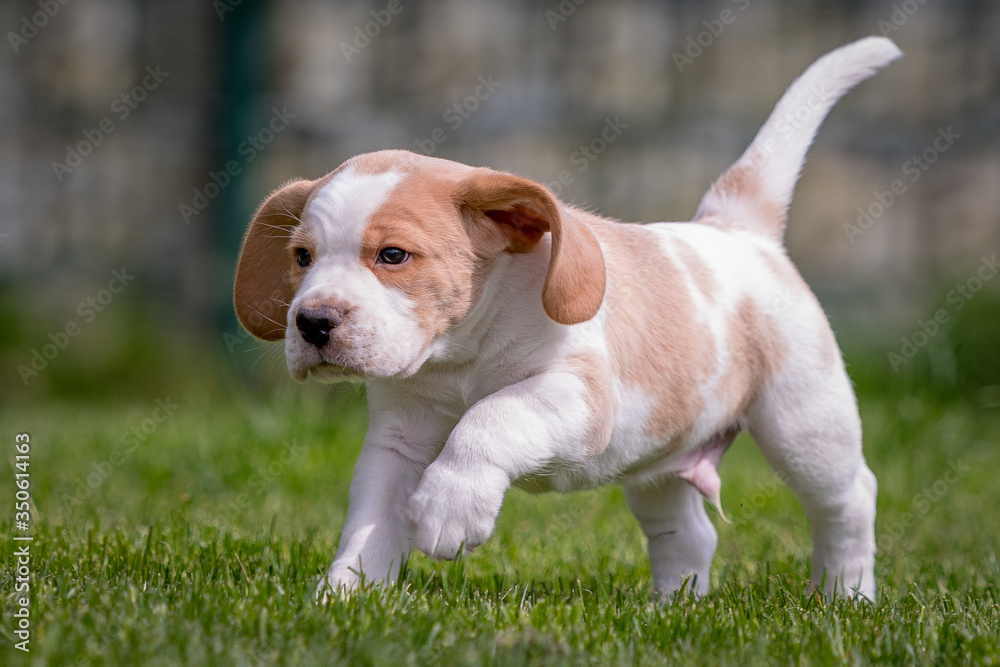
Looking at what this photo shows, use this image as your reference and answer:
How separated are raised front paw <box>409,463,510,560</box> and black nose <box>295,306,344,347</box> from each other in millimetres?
408

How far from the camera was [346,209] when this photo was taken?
8.86 feet

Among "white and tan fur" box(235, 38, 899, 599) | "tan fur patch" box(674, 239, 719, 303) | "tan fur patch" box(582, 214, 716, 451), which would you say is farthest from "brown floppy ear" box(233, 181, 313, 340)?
"tan fur patch" box(674, 239, 719, 303)

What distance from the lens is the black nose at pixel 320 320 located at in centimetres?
254

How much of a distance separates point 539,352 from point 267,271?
2.95ft

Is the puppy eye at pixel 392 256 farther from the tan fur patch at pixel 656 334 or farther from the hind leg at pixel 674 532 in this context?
the hind leg at pixel 674 532

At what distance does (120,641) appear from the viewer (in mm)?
2141

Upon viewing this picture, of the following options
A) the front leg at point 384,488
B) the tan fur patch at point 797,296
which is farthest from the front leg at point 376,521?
the tan fur patch at point 797,296

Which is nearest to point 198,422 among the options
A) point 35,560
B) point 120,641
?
point 35,560

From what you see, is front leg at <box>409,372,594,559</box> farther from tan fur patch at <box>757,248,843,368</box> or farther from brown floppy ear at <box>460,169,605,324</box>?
tan fur patch at <box>757,248,843,368</box>

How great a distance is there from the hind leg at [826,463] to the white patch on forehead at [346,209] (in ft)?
4.70

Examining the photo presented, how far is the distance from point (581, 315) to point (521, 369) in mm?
273

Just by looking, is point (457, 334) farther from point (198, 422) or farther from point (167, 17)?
point (167, 17)

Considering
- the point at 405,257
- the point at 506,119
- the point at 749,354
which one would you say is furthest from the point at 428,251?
the point at 506,119

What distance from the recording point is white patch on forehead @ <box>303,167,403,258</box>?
2682 millimetres
